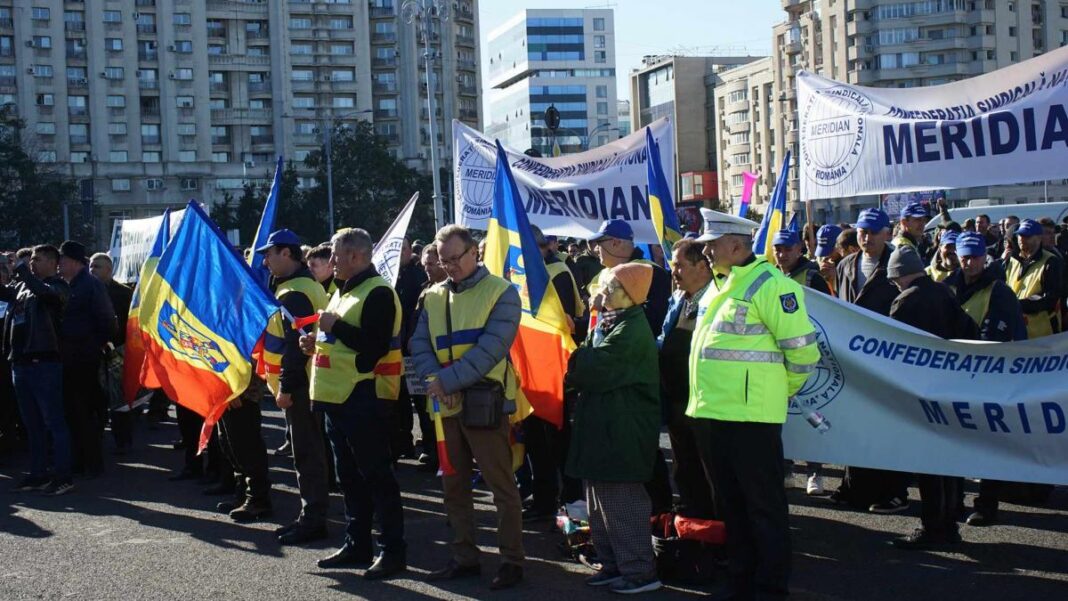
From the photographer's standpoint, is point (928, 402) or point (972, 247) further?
point (972, 247)

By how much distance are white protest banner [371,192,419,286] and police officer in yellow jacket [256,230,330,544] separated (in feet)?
2.94

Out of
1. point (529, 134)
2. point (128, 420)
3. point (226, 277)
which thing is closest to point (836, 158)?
point (226, 277)

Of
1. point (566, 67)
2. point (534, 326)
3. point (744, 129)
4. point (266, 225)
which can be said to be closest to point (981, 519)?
point (534, 326)

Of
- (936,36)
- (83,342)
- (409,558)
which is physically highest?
(936,36)

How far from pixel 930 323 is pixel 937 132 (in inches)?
66.1

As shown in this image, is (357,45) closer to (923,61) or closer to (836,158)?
(923,61)

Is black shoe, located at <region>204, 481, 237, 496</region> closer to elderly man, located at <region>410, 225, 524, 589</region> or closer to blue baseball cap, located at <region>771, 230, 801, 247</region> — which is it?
elderly man, located at <region>410, 225, 524, 589</region>

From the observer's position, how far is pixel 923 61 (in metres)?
93.2

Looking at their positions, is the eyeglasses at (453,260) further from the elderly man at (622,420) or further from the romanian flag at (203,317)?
the romanian flag at (203,317)

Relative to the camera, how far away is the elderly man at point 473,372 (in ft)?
22.8

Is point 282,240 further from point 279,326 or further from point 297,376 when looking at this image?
point 297,376

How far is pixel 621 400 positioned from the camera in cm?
684

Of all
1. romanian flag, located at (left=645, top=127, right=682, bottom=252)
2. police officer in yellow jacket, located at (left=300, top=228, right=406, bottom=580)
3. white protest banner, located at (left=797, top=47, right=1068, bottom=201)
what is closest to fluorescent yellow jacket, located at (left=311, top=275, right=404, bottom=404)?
police officer in yellow jacket, located at (left=300, top=228, right=406, bottom=580)

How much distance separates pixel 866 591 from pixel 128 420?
28.0 feet
